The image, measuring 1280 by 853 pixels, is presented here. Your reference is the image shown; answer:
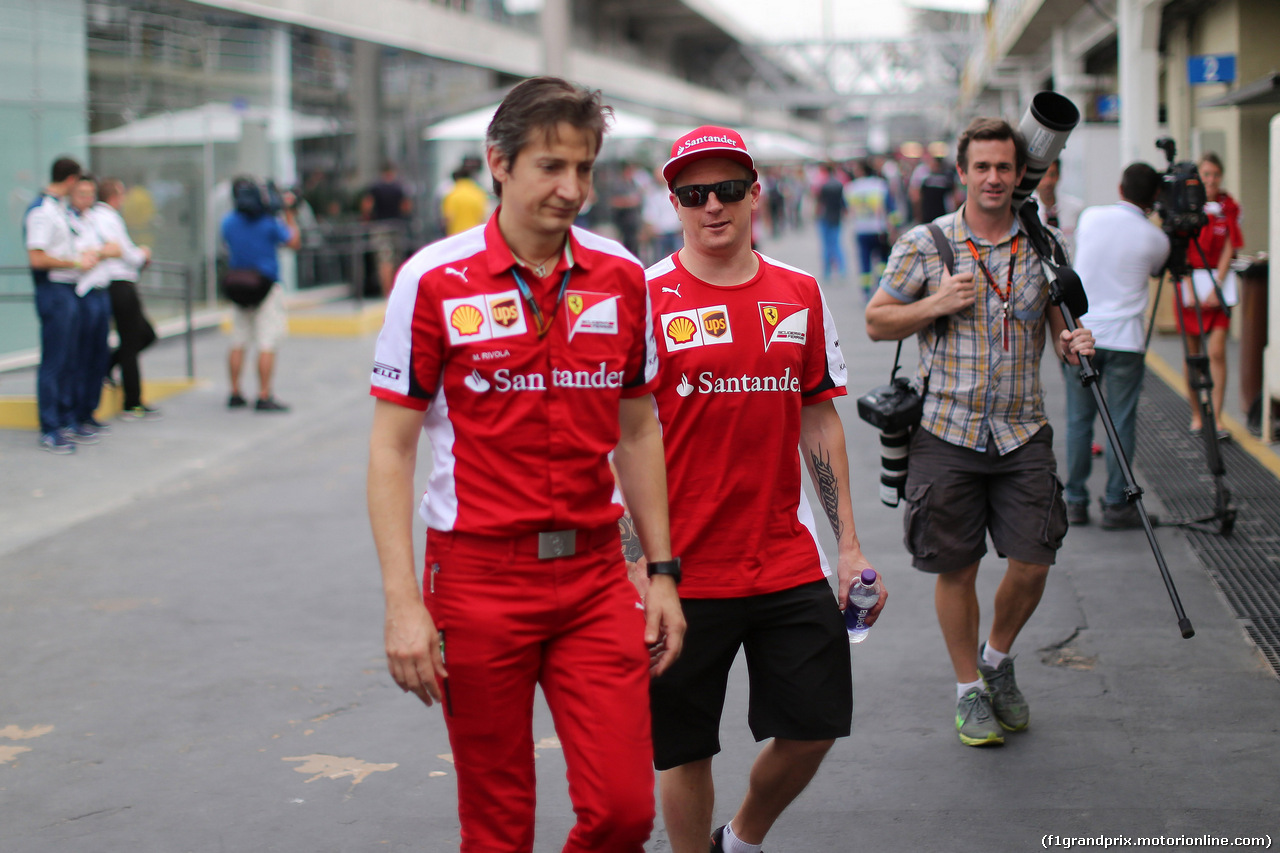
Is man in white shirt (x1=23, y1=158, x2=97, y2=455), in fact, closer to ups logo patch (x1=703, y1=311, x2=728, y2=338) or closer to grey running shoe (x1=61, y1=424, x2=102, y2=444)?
grey running shoe (x1=61, y1=424, x2=102, y2=444)

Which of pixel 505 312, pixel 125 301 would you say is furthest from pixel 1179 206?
pixel 125 301

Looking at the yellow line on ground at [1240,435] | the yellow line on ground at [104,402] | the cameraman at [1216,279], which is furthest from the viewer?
the yellow line on ground at [104,402]

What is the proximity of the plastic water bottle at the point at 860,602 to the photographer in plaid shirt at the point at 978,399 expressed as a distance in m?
0.93

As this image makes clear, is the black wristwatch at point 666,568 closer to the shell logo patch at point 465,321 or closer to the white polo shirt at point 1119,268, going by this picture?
the shell logo patch at point 465,321

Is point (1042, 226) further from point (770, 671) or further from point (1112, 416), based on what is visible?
point (1112, 416)

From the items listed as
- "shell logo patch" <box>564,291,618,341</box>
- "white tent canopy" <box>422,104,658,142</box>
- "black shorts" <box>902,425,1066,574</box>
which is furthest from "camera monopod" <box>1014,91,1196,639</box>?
"white tent canopy" <box>422,104,658,142</box>

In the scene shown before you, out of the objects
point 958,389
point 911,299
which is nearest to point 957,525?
point 958,389

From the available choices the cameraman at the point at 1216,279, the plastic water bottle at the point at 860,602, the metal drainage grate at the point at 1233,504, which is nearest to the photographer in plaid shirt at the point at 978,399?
the plastic water bottle at the point at 860,602

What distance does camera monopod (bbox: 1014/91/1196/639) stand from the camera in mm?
4238

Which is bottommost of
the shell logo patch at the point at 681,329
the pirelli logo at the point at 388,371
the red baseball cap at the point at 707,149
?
the pirelli logo at the point at 388,371

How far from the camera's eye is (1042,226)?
443 centimetres

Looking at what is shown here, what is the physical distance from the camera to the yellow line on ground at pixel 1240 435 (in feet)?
27.8

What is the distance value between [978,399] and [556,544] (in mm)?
2086

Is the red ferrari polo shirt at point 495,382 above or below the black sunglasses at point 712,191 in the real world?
below
